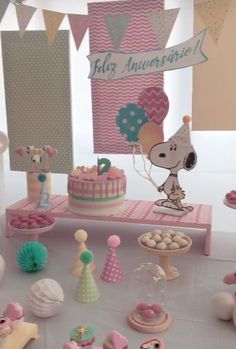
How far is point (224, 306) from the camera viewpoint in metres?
1.37

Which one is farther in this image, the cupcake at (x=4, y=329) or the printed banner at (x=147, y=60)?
the printed banner at (x=147, y=60)

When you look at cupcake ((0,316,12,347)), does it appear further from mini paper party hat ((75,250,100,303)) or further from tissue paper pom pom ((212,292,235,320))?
tissue paper pom pom ((212,292,235,320))

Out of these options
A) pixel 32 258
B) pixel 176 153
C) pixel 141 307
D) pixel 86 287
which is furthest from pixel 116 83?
pixel 141 307

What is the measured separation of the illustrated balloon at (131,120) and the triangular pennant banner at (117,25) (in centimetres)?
28

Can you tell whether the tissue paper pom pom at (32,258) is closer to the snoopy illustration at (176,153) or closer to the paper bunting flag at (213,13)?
the snoopy illustration at (176,153)

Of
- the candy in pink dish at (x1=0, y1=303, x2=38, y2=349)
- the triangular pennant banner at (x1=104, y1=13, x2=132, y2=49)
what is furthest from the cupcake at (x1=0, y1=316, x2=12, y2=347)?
the triangular pennant banner at (x1=104, y1=13, x2=132, y2=49)

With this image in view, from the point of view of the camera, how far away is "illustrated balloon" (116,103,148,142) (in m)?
2.02

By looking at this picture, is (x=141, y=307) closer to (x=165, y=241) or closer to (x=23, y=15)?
(x=165, y=241)

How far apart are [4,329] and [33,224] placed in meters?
0.75

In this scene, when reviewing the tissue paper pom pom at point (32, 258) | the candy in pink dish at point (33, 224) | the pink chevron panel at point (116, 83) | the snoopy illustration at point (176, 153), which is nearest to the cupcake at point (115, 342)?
the tissue paper pom pom at point (32, 258)

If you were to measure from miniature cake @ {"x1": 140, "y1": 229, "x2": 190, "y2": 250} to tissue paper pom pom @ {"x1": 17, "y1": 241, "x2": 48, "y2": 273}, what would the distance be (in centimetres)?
40

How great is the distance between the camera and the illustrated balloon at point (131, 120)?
202cm

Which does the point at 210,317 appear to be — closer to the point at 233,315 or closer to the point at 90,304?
the point at 233,315

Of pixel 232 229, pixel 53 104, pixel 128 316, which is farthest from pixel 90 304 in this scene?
pixel 53 104
